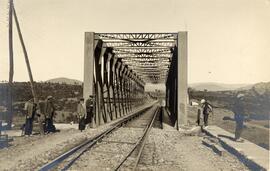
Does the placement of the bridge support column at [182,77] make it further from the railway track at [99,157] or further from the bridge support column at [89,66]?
the railway track at [99,157]

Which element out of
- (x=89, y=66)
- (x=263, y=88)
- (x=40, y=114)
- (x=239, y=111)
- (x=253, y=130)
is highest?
(x=89, y=66)

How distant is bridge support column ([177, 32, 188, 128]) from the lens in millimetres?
17391

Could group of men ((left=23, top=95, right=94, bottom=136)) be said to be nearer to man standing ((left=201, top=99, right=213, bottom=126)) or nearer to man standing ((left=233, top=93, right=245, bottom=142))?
man standing ((left=201, top=99, right=213, bottom=126))

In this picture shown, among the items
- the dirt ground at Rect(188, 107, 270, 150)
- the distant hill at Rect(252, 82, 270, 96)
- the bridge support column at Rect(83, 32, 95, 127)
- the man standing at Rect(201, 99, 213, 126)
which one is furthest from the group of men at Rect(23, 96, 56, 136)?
the distant hill at Rect(252, 82, 270, 96)

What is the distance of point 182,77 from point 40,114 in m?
7.38

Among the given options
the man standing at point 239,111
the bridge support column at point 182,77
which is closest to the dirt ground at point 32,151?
the man standing at point 239,111

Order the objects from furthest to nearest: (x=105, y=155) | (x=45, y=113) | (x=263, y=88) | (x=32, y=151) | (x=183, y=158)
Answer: (x=263, y=88) < (x=45, y=113) < (x=32, y=151) < (x=183, y=158) < (x=105, y=155)

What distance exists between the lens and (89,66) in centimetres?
1717

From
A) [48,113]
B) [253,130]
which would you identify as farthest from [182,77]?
[48,113]

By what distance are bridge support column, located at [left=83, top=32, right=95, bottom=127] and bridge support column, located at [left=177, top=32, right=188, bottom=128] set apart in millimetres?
4295

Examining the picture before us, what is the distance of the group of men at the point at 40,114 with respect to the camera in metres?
13.4

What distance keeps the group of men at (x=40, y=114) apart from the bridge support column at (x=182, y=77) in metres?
6.41

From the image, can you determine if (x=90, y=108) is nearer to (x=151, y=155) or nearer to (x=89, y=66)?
(x=89, y=66)

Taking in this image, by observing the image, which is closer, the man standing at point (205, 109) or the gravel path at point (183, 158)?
the gravel path at point (183, 158)
